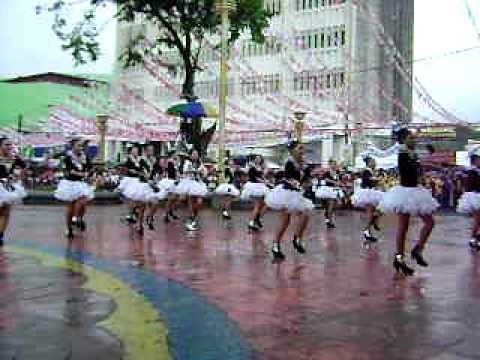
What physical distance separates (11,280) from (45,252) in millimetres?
2679

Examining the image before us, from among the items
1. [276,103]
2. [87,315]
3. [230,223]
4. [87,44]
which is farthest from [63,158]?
[276,103]

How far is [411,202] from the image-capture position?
29.1ft

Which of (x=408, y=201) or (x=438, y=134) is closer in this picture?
(x=408, y=201)

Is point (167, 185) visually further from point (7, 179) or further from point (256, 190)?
point (7, 179)

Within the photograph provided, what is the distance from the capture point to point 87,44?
2892 cm

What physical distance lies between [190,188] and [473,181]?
6002 millimetres

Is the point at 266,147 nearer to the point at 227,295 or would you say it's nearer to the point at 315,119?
the point at 315,119

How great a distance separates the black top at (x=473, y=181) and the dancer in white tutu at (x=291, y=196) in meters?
3.40

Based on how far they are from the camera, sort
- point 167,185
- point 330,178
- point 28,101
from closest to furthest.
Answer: point 167,185
point 330,178
point 28,101

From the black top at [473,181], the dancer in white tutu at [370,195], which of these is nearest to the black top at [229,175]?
the dancer in white tutu at [370,195]

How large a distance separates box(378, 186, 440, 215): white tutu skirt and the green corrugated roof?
118 feet

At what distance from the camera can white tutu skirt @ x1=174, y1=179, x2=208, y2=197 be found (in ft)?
50.3

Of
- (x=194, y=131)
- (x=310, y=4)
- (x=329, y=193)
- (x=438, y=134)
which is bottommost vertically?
(x=329, y=193)

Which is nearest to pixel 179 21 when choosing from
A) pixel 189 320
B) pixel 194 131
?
pixel 194 131
